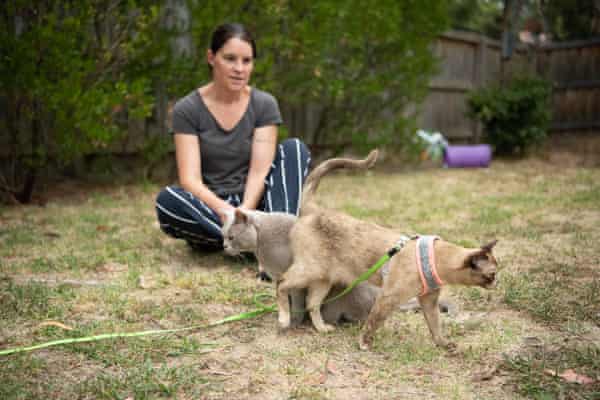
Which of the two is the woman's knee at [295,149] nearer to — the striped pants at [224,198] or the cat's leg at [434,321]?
the striped pants at [224,198]

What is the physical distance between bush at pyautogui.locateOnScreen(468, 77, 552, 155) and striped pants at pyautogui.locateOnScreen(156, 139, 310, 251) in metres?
7.18

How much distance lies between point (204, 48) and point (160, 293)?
4.35 meters

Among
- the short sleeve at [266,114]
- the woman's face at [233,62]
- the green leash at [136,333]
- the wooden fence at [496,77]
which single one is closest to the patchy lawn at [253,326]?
the green leash at [136,333]

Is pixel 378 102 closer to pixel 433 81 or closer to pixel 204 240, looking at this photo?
pixel 433 81

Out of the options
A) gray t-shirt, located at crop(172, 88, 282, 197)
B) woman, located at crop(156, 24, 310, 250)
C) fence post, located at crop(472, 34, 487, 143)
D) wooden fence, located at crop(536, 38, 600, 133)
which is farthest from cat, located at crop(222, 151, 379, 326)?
wooden fence, located at crop(536, 38, 600, 133)

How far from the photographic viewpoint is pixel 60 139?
6082 millimetres

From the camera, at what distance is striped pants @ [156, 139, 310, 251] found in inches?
156

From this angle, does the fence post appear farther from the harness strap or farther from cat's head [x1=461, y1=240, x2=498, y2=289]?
cat's head [x1=461, y1=240, x2=498, y2=289]

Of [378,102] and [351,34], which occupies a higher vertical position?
[351,34]

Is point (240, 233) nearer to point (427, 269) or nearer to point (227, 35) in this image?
point (427, 269)

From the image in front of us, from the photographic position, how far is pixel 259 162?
13.8 ft

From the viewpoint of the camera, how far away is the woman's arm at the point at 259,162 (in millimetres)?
4102

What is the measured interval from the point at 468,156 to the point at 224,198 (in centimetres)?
656

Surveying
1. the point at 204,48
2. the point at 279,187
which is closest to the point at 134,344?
the point at 279,187
